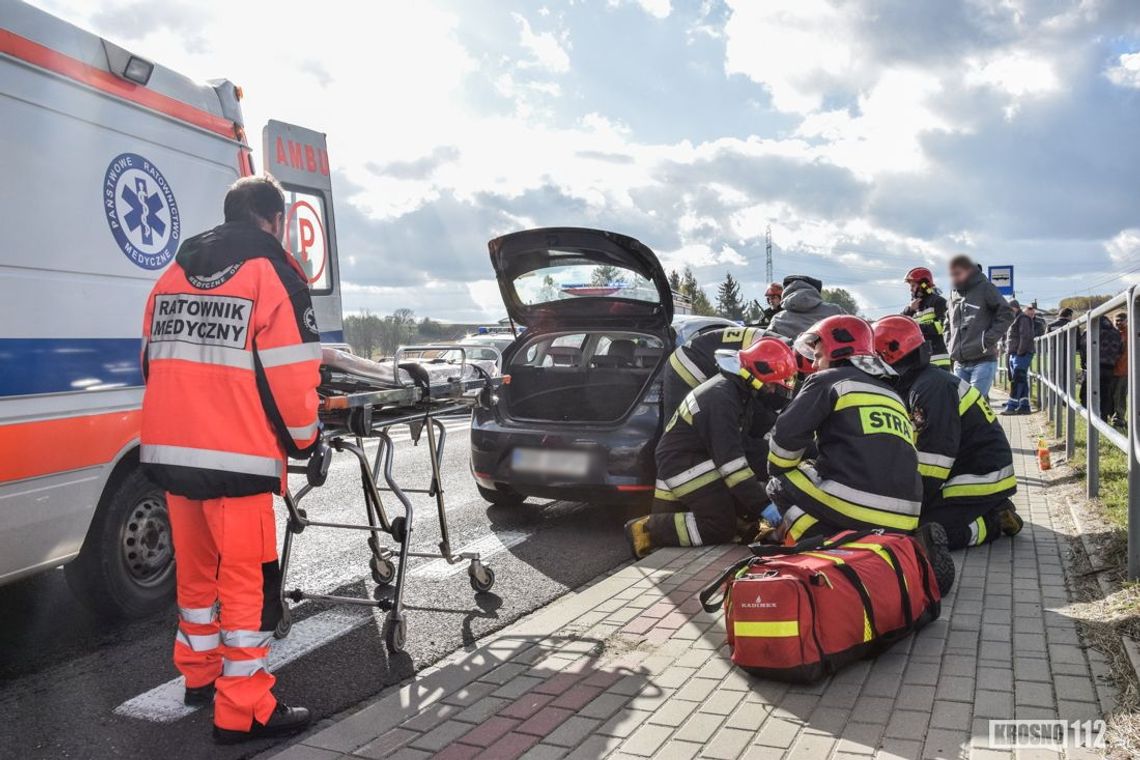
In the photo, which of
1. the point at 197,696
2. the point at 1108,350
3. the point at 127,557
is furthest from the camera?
the point at 1108,350

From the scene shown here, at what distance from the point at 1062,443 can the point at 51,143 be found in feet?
30.3

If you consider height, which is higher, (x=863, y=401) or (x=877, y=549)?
(x=863, y=401)

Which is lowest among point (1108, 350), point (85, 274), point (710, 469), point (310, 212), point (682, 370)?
point (710, 469)

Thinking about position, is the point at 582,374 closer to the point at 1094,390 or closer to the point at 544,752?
the point at 1094,390

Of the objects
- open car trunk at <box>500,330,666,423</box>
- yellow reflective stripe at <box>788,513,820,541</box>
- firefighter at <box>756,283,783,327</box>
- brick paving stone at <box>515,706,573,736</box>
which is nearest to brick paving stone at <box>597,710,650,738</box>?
brick paving stone at <box>515,706,573,736</box>

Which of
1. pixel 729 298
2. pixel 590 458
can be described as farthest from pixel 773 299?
pixel 729 298

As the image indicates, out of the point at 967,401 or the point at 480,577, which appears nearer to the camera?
the point at 480,577

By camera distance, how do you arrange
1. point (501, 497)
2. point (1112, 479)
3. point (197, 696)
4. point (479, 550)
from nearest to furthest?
point (197, 696)
point (479, 550)
point (1112, 479)
point (501, 497)

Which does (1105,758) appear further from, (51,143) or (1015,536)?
(51,143)

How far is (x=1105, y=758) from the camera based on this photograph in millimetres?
2660

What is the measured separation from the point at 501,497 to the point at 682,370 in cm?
184

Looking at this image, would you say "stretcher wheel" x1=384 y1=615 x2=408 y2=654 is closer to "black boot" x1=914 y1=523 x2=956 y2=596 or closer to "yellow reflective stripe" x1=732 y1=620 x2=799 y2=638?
"yellow reflective stripe" x1=732 y1=620 x2=799 y2=638

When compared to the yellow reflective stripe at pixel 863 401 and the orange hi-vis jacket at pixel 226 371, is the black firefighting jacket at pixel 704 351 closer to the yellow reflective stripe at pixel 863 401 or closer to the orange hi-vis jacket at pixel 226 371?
the yellow reflective stripe at pixel 863 401

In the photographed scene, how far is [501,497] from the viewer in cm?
708
